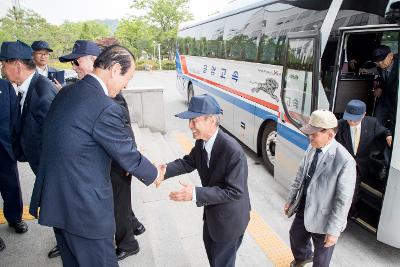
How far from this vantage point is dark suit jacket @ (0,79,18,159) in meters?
3.40

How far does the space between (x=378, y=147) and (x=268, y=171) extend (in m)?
2.58

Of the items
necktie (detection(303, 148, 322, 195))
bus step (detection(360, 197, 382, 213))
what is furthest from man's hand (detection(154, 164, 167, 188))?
bus step (detection(360, 197, 382, 213))

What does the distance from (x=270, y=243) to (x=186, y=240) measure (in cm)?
113

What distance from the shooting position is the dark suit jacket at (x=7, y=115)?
134 inches

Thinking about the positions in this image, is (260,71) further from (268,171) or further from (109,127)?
(109,127)

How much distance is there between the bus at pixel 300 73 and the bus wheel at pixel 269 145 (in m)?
0.02

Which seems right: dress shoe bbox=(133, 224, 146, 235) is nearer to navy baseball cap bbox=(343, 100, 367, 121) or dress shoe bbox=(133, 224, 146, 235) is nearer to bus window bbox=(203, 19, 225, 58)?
navy baseball cap bbox=(343, 100, 367, 121)

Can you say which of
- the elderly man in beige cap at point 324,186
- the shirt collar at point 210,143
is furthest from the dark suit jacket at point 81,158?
the elderly man in beige cap at point 324,186

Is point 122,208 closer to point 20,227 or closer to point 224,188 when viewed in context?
point 224,188

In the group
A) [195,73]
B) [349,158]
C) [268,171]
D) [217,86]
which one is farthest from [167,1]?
[349,158]

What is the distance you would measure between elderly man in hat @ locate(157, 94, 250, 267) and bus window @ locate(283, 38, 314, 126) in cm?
264

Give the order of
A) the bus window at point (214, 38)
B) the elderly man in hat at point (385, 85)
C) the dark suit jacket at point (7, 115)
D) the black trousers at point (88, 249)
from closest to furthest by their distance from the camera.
→ 1. the black trousers at point (88, 249)
2. the dark suit jacket at point (7, 115)
3. the elderly man in hat at point (385, 85)
4. the bus window at point (214, 38)

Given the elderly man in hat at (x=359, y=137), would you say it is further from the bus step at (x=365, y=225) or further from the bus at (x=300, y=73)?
the bus at (x=300, y=73)

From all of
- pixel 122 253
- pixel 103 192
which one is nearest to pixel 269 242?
pixel 122 253
